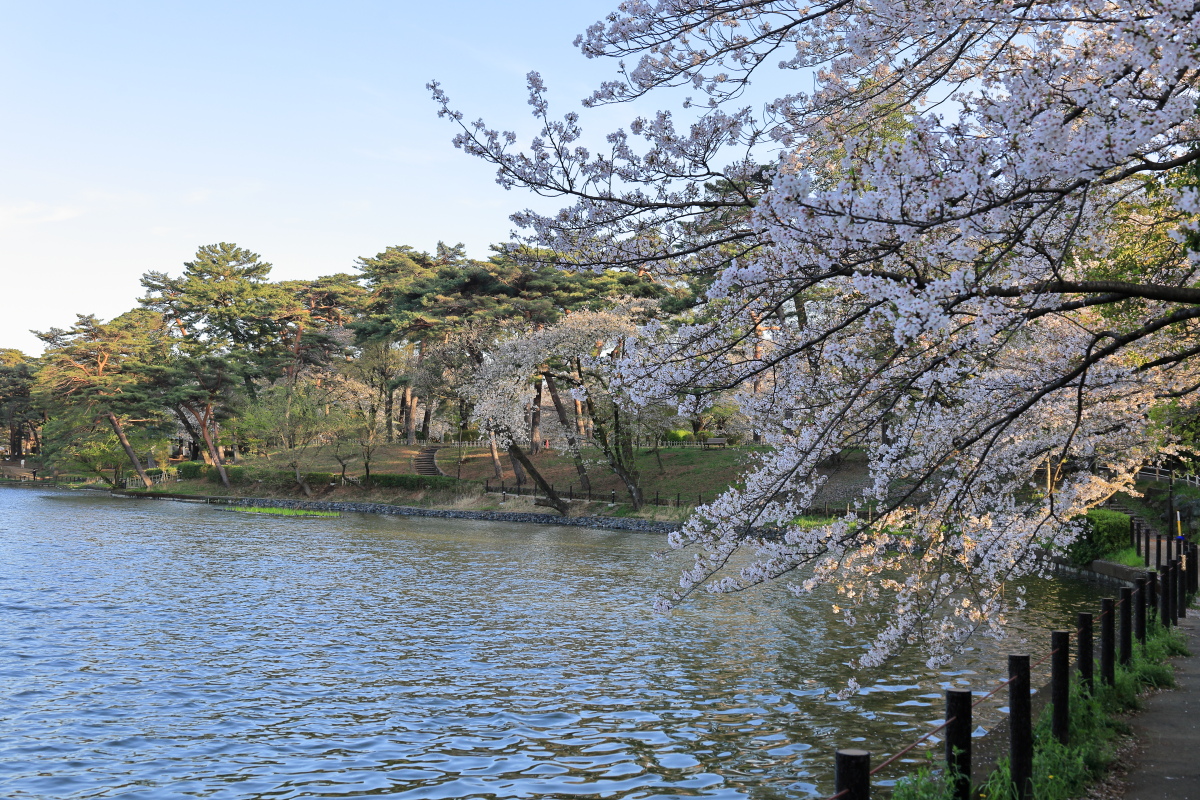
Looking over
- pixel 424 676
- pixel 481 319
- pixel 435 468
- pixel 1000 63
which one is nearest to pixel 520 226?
pixel 1000 63

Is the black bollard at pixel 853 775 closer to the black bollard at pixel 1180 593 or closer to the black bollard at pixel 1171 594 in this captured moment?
the black bollard at pixel 1171 594

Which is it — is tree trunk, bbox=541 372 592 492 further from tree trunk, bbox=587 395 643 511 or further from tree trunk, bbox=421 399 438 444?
tree trunk, bbox=421 399 438 444

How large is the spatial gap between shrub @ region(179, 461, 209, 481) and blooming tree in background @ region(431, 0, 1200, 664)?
205 feet

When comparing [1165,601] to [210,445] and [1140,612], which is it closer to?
[1140,612]

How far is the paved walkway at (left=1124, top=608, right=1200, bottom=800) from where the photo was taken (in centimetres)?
666

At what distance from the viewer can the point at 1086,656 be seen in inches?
352

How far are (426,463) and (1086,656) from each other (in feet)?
176

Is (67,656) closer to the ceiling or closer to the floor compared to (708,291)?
closer to the floor

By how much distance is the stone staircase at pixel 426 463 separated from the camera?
59000 mm

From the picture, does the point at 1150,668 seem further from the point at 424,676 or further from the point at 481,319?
the point at 481,319

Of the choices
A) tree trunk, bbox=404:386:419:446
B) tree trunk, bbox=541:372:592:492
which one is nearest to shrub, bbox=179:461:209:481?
tree trunk, bbox=404:386:419:446

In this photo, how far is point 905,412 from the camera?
8.21m

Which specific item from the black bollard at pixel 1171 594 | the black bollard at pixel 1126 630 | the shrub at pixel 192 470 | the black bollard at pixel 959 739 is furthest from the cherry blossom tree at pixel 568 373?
the black bollard at pixel 959 739

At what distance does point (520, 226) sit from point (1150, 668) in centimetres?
833
